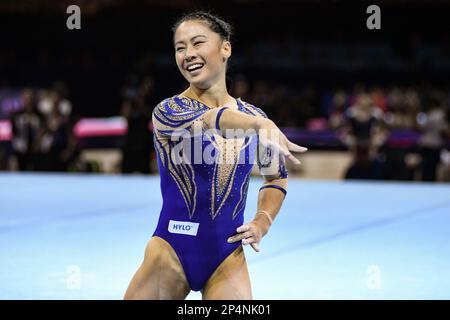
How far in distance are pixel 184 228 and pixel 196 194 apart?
14 cm

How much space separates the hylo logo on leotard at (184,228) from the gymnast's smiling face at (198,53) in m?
0.53

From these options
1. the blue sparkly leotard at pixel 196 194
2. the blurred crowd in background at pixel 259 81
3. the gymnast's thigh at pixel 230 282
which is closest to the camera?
the gymnast's thigh at pixel 230 282

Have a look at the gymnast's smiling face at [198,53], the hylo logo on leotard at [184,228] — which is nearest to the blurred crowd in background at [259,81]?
the gymnast's smiling face at [198,53]

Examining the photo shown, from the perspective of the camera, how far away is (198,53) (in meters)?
2.88

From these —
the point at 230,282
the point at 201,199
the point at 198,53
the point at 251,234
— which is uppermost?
the point at 198,53

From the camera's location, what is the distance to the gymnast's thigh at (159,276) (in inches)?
109

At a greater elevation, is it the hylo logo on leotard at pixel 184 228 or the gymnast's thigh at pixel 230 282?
the hylo logo on leotard at pixel 184 228

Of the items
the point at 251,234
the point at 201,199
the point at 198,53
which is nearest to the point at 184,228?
the point at 201,199

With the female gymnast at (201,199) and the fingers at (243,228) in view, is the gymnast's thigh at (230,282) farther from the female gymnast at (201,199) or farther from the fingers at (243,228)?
the fingers at (243,228)

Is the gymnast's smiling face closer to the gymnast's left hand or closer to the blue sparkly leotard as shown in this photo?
the blue sparkly leotard

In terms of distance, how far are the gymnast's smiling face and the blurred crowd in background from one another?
8299 mm

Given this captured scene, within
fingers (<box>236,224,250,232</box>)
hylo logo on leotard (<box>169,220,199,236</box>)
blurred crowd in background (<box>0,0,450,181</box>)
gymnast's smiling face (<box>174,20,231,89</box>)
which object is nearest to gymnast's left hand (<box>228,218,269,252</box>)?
fingers (<box>236,224,250,232</box>)

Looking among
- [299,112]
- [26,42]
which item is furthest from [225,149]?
[26,42]

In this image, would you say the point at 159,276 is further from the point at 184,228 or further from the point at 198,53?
the point at 198,53
